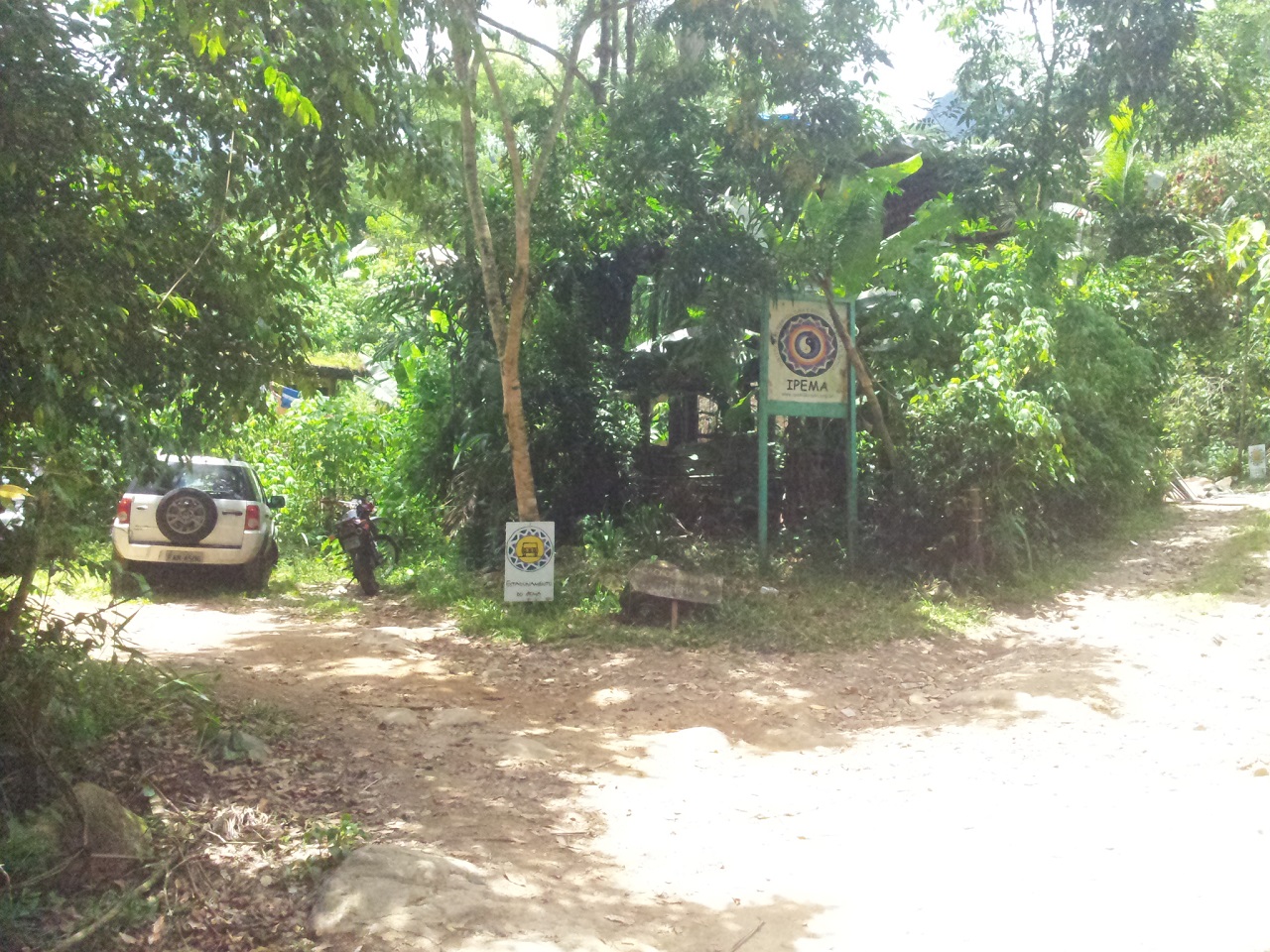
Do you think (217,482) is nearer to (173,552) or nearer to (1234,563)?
(173,552)

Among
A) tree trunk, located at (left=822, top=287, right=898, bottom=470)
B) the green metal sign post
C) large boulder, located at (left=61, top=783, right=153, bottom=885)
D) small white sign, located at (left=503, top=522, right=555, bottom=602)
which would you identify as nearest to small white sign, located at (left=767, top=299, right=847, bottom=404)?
the green metal sign post

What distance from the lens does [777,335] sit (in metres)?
11.9

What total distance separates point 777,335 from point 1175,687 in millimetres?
5320

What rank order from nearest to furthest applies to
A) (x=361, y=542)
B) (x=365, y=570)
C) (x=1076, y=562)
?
(x=361, y=542) → (x=365, y=570) → (x=1076, y=562)

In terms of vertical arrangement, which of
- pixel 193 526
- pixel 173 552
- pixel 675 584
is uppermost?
pixel 193 526

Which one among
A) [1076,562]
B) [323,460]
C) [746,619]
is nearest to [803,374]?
[746,619]

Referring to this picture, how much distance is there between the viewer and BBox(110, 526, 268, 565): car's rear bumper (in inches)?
473

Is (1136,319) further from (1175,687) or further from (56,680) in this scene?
(56,680)

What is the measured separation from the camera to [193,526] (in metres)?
12.0

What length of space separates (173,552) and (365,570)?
→ 1994 mm

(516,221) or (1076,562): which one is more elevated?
(516,221)

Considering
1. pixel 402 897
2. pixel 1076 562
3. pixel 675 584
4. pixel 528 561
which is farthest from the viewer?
pixel 1076 562

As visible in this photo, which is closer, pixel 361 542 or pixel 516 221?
pixel 516 221

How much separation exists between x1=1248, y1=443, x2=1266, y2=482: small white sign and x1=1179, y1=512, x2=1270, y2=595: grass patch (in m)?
7.00
